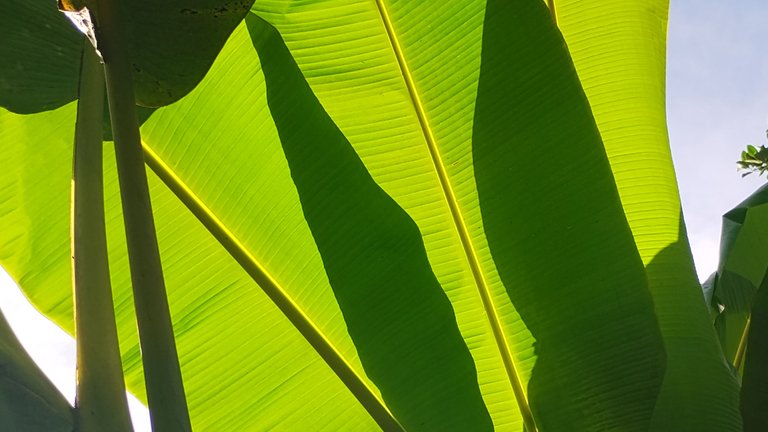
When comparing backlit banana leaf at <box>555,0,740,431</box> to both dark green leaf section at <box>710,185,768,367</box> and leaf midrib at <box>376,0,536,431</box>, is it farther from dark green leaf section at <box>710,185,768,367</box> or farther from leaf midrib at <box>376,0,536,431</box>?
dark green leaf section at <box>710,185,768,367</box>

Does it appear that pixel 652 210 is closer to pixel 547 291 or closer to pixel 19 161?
pixel 547 291

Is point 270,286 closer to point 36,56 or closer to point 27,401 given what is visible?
point 36,56

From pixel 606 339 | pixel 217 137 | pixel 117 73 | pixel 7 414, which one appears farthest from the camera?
pixel 217 137

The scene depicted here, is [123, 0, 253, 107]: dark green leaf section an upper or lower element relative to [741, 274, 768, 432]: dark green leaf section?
upper

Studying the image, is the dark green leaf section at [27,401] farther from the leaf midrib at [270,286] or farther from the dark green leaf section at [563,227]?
the dark green leaf section at [563,227]

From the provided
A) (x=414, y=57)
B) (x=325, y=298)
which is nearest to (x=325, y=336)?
(x=325, y=298)

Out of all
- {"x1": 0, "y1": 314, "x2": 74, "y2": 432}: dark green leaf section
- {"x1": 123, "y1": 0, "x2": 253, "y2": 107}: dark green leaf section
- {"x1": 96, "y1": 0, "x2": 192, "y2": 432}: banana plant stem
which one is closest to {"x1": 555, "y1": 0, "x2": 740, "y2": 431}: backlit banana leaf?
{"x1": 123, "y1": 0, "x2": 253, "y2": 107}: dark green leaf section

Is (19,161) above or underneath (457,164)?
above
